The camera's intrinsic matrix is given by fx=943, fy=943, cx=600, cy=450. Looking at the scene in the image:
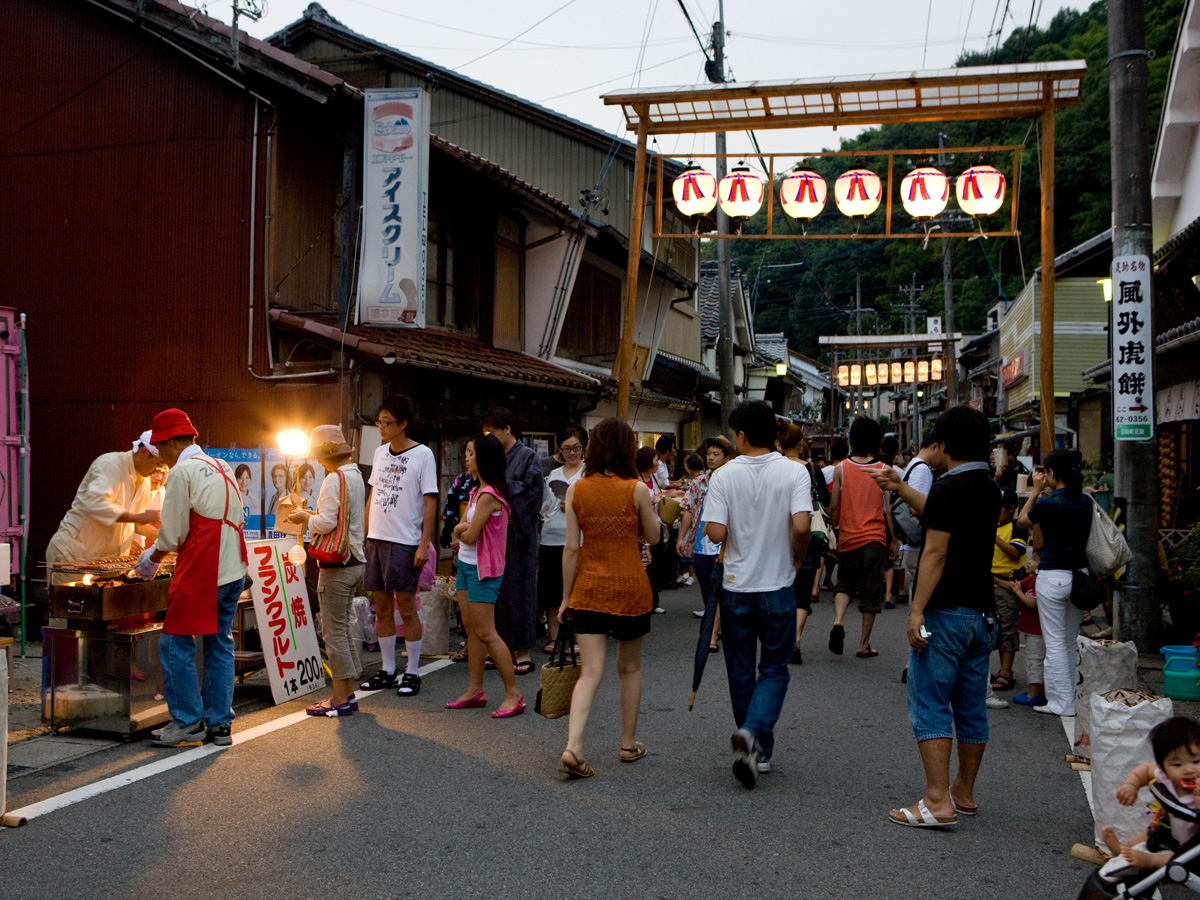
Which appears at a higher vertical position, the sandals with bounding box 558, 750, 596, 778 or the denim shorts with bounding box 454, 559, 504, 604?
the denim shorts with bounding box 454, 559, 504, 604

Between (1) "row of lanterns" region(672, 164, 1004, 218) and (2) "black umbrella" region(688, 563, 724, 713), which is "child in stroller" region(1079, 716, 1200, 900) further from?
(1) "row of lanterns" region(672, 164, 1004, 218)

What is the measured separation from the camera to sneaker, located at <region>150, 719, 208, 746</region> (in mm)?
5867

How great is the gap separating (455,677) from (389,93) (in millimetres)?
6327

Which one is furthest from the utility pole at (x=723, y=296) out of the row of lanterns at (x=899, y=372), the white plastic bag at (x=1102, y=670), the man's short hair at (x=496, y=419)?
the row of lanterns at (x=899, y=372)

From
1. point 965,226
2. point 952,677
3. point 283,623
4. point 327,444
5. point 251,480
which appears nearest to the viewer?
point 952,677

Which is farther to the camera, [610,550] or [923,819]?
[610,550]

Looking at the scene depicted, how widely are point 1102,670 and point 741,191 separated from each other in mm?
9195

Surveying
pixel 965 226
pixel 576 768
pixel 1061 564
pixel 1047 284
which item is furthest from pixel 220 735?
pixel 965 226

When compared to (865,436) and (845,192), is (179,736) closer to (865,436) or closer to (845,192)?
(865,436)

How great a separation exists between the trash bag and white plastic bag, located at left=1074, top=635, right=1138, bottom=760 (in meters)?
1.24

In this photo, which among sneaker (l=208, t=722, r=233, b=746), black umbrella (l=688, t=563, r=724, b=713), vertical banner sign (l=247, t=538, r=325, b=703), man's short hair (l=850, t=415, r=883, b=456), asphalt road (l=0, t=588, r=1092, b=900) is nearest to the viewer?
asphalt road (l=0, t=588, r=1092, b=900)

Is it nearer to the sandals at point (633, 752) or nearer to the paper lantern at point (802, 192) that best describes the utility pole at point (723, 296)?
the paper lantern at point (802, 192)

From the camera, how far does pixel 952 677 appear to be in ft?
14.9

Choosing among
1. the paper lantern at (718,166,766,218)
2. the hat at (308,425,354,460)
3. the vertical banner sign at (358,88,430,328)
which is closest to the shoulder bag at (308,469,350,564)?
the hat at (308,425,354,460)
